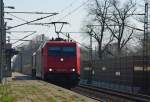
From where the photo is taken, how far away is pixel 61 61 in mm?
34875

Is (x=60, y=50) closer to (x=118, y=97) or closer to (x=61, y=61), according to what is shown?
(x=61, y=61)

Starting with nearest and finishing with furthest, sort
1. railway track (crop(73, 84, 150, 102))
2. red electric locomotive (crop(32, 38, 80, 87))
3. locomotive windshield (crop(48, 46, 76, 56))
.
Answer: railway track (crop(73, 84, 150, 102)) → red electric locomotive (crop(32, 38, 80, 87)) → locomotive windshield (crop(48, 46, 76, 56))

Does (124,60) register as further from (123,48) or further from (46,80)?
(123,48)

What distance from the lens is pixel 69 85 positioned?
119 ft

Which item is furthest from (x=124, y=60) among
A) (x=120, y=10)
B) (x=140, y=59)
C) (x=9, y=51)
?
(x=120, y=10)

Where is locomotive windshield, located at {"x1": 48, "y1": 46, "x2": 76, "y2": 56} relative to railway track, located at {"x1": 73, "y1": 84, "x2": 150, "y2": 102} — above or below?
above

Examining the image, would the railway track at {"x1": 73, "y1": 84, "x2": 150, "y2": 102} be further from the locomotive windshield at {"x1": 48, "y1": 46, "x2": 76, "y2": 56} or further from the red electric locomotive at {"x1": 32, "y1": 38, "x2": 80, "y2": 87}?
the locomotive windshield at {"x1": 48, "y1": 46, "x2": 76, "y2": 56}

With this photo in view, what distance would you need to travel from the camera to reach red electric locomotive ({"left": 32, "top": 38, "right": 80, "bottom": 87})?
34.7m

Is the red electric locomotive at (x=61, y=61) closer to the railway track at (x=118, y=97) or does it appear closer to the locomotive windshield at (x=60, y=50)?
the locomotive windshield at (x=60, y=50)

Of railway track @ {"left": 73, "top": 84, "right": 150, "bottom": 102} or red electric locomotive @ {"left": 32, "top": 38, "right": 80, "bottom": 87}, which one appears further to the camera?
red electric locomotive @ {"left": 32, "top": 38, "right": 80, "bottom": 87}

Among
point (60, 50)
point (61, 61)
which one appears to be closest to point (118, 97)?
point (61, 61)

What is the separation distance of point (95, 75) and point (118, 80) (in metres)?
A: 10.1

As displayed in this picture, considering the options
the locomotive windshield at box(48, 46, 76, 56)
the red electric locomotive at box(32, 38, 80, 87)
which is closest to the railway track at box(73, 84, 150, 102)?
the red electric locomotive at box(32, 38, 80, 87)

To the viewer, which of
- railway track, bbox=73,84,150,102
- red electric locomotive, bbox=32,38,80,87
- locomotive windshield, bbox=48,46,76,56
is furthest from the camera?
locomotive windshield, bbox=48,46,76,56
